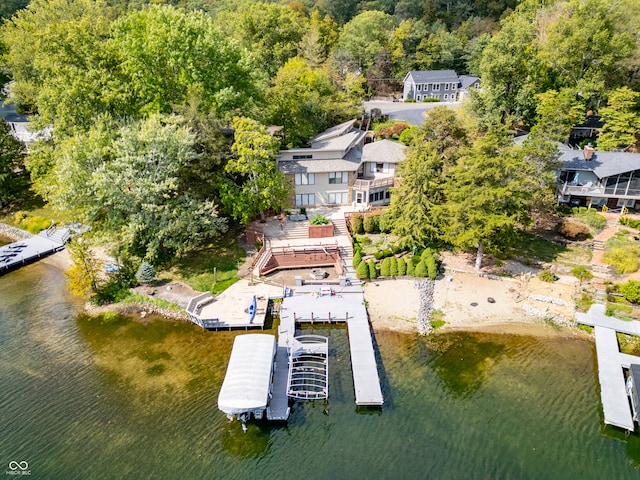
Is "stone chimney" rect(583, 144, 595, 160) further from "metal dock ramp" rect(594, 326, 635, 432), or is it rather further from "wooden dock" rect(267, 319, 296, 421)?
"wooden dock" rect(267, 319, 296, 421)

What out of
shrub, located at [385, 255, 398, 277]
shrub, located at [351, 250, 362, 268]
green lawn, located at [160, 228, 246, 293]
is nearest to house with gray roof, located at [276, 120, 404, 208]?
shrub, located at [351, 250, 362, 268]

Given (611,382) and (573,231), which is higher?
(573,231)

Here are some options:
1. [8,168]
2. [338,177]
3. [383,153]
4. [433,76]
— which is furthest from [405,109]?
[8,168]

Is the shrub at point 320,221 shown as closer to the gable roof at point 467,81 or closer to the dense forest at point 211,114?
the dense forest at point 211,114

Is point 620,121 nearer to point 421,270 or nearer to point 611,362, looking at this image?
point 421,270

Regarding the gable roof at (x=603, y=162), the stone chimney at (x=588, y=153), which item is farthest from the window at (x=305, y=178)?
the stone chimney at (x=588, y=153)

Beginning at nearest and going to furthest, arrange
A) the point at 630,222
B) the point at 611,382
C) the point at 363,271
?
the point at 611,382 → the point at 363,271 → the point at 630,222

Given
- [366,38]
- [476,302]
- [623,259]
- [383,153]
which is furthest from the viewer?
[366,38]
